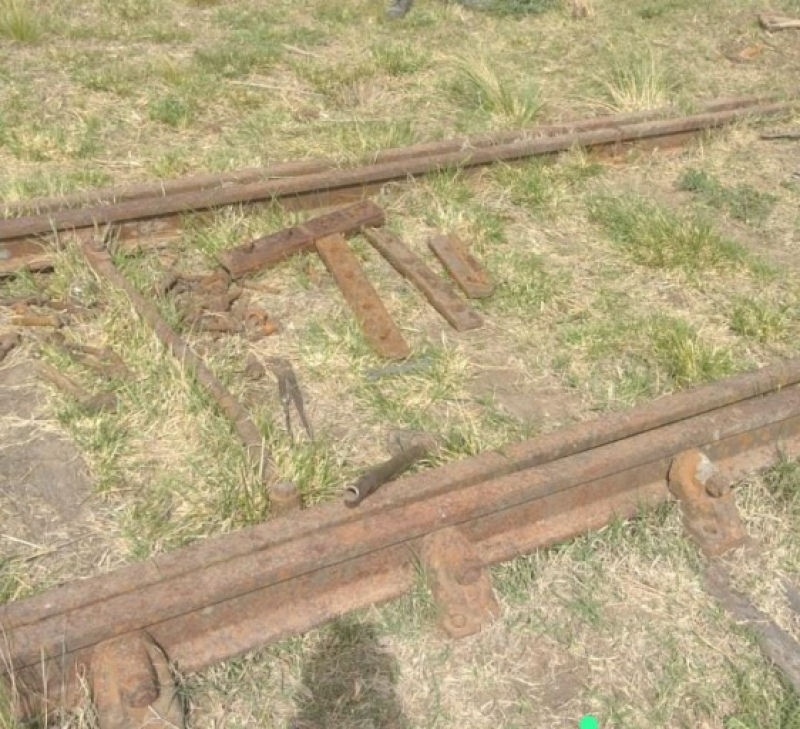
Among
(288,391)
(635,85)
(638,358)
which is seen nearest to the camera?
(288,391)

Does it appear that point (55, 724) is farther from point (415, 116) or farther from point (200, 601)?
point (415, 116)

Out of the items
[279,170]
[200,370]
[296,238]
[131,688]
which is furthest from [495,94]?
[131,688]

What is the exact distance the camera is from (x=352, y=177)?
218 inches

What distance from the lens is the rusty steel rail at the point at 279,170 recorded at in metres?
5.03

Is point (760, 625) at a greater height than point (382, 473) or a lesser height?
lesser

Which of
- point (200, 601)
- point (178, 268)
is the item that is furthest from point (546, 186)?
point (200, 601)

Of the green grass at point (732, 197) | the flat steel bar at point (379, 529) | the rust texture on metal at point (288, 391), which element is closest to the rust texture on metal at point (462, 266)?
the rust texture on metal at point (288, 391)

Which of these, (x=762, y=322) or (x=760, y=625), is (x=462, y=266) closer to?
(x=762, y=322)

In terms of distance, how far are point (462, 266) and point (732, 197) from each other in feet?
6.86

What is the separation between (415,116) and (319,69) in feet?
3.64

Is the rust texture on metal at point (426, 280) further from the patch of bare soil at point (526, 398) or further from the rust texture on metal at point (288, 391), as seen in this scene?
the rust texture on metal at point (288, 391)

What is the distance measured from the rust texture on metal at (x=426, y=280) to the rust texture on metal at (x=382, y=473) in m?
1.14

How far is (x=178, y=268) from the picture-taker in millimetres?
5020

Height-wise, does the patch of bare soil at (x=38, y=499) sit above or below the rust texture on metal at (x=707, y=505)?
below
